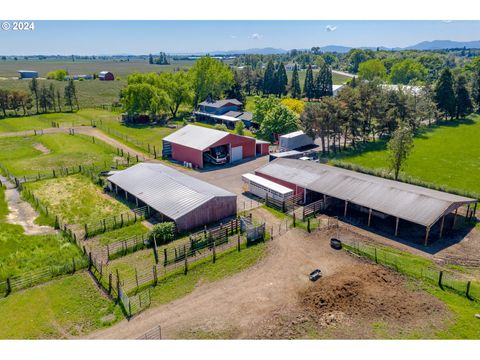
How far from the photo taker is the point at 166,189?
34.5 m

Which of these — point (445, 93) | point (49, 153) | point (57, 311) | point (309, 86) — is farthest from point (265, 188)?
point (309, 86)

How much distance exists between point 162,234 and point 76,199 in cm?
1425

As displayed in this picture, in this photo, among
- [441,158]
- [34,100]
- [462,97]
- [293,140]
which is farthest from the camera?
[34,100]

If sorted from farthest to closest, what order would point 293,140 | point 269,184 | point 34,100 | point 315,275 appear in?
point 34,100, point 293,140, point 269,184, point 315,275

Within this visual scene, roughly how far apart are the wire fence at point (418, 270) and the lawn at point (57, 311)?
699 inches

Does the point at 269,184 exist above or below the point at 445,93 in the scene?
below

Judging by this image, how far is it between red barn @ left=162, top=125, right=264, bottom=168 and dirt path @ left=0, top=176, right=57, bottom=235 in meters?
20.5

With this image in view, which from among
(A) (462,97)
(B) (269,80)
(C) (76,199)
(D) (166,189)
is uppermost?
(B) (269,80)

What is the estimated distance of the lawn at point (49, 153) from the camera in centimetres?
4962

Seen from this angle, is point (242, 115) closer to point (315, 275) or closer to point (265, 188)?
point (265, 188)

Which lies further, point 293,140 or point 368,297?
point 293,140

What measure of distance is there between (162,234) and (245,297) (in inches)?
379

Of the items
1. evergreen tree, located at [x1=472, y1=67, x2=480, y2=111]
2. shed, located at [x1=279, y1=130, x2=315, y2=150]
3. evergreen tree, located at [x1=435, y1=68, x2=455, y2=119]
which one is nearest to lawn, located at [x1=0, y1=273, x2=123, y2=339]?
shed, located at [x1=279, y1=130, x2=315, y2=150]
